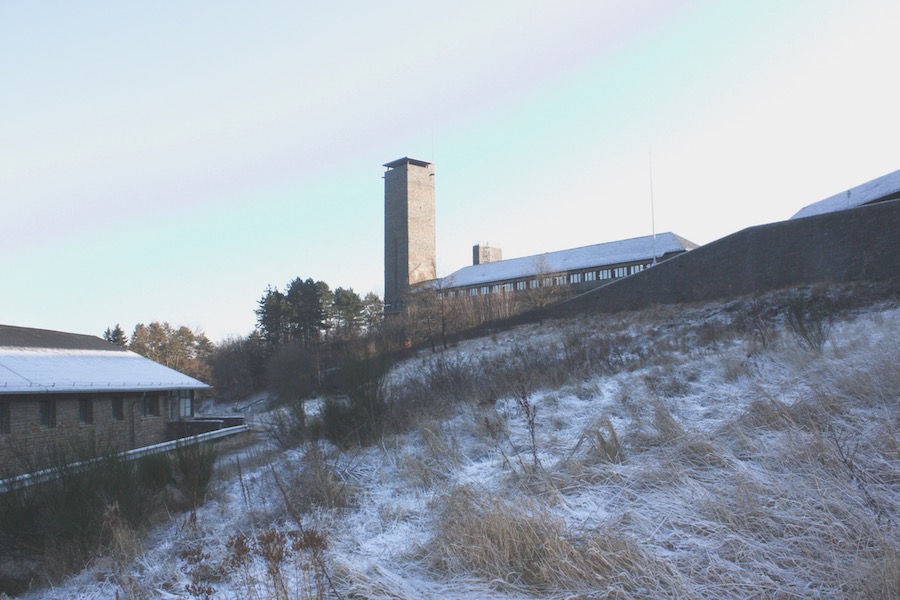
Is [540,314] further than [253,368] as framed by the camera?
No

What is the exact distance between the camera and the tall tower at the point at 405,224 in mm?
62125

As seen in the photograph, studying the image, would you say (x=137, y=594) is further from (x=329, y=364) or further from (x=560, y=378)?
(x=329, y=364)

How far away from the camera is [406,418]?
9.62 metres

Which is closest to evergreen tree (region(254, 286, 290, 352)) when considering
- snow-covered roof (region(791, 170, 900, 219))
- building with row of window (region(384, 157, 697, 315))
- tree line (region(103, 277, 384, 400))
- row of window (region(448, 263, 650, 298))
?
tree line (region(103, 277, 384, 400))

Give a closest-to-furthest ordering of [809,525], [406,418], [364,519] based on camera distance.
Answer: [809,525], [364,519], [406,418]

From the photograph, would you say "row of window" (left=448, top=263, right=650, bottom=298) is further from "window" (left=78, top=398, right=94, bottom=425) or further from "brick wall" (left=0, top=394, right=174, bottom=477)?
"window" (left=78, top=398, right=94, bottom=425)

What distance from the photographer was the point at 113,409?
2438cm

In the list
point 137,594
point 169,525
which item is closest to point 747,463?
point 137,594

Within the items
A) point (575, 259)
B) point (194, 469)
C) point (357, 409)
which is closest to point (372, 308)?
point (575, 259)

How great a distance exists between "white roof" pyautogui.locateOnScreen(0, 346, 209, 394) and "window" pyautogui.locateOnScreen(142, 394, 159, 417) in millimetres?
748

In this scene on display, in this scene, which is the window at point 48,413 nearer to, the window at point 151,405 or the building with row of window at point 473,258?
the window at point 151,405

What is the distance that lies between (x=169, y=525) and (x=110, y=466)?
1.20 meters

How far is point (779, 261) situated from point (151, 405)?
84.1 feet

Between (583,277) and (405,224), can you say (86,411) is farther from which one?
(405,224)
